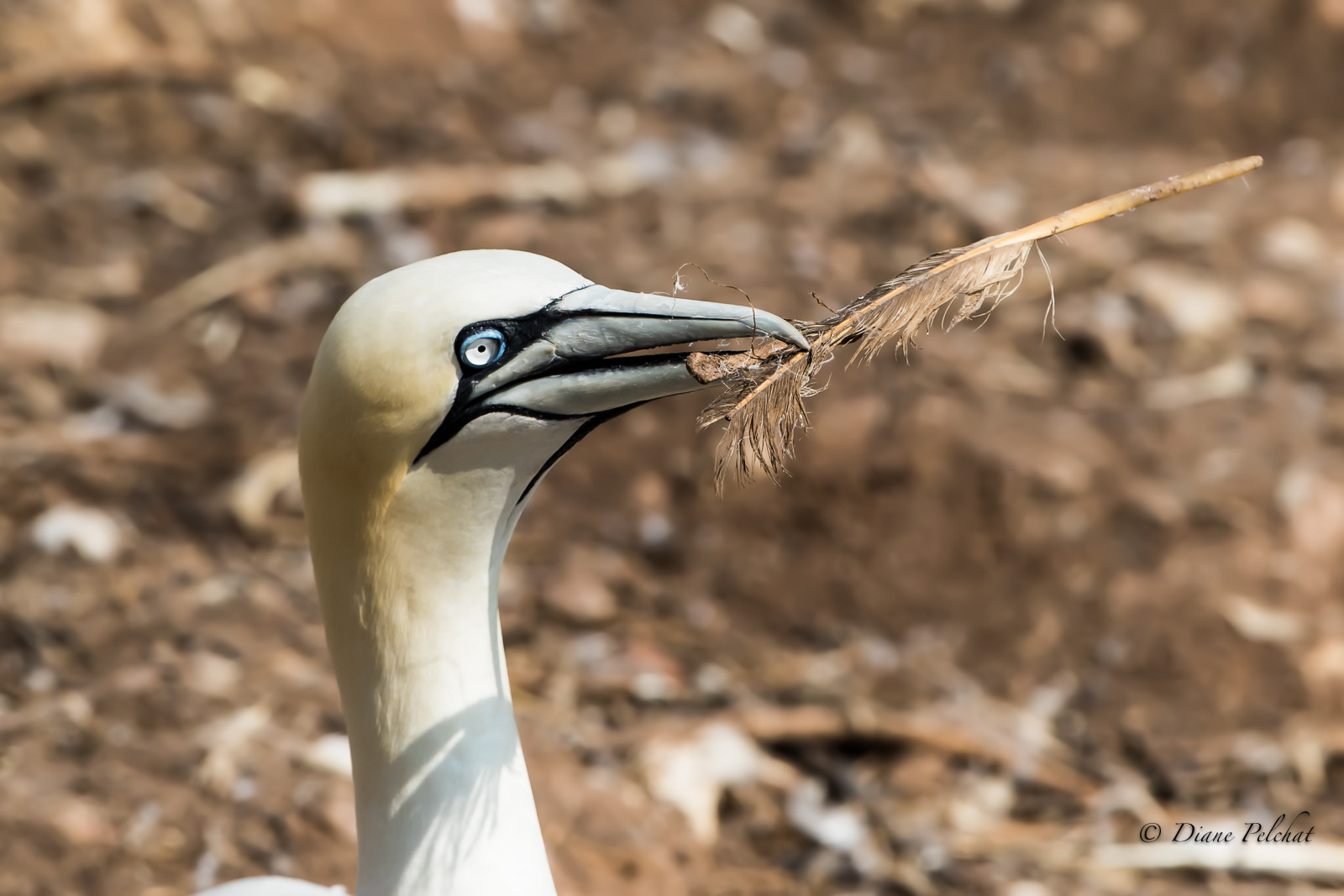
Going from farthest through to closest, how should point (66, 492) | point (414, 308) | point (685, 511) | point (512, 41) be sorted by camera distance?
point (512, 41), point (685, 511), point (66, 492), point (414, 308)

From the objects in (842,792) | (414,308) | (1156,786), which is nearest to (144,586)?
(842,792)

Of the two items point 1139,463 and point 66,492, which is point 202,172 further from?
point 1139,463

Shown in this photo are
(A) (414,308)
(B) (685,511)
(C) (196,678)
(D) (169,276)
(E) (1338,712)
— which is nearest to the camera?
(A) (414,308)

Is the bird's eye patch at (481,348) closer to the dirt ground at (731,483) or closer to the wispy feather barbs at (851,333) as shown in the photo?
the wispy feather barbs at (851,333)

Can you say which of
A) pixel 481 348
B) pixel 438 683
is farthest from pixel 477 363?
pixel 438 683

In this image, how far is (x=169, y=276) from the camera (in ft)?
19.7

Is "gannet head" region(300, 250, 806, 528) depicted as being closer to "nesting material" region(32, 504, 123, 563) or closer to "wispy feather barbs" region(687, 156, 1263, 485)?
"wispy feather barbs" region(687, 156, 1263, 485)

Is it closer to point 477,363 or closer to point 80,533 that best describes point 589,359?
point 477,363

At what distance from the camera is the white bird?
196cm

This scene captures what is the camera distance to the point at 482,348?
1.99 metres

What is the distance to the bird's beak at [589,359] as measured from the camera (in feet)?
6.46

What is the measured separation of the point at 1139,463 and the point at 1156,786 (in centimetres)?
129

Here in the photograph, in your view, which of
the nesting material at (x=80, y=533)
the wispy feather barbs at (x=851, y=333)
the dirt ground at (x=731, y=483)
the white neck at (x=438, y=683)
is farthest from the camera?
the nesting material at (x=80, y=533)
